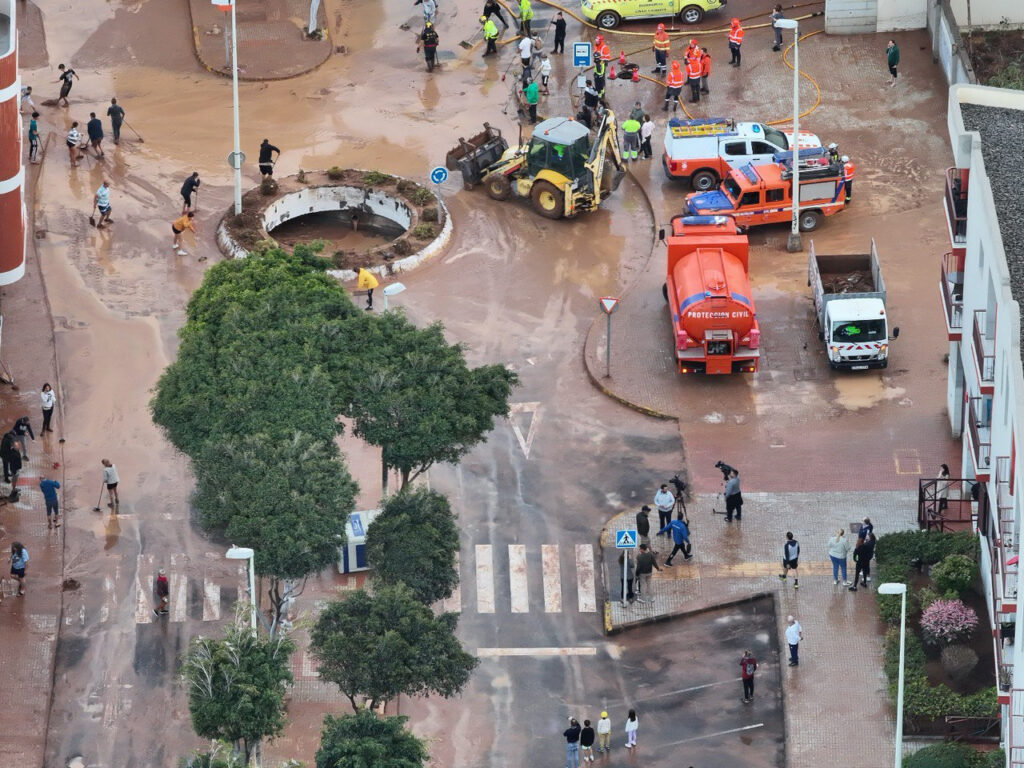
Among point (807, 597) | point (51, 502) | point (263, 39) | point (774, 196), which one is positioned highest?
point (263, 39)

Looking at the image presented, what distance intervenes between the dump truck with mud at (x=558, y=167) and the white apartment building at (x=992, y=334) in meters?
14.8

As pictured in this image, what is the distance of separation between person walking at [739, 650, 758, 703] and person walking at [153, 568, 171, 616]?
13.6 meters

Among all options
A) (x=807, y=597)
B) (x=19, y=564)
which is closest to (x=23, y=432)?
(x=19, y=564)

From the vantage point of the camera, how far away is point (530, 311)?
6588 centimetres

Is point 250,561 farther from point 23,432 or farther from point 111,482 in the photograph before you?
point 23,432

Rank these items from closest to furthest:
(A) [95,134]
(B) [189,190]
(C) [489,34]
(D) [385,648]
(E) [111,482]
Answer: (D) [385,648]
(E) [111,482]
(B) [189,190]
(A) [95,134]
(C) [489,34]

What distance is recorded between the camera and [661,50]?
78125 millimetres

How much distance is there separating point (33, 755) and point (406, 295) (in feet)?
70.2

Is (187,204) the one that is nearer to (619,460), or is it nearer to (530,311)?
(530,311)

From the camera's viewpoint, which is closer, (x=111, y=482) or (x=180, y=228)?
(x=111, y=482)

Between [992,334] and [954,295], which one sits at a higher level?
[954,295]

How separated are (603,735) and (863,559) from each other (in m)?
7.83

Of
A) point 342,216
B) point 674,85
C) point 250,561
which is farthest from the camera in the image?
point 674,85

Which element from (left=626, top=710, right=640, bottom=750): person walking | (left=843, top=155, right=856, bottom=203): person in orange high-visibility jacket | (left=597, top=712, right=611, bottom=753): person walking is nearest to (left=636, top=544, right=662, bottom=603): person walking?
(left=626, top=710, right=640, bottom=750): person walking
